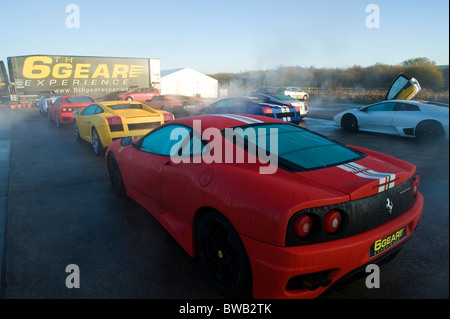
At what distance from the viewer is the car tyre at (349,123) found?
28.1 feet

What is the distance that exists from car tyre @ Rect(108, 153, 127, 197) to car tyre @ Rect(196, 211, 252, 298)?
1840 millimetres

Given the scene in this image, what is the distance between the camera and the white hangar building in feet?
104

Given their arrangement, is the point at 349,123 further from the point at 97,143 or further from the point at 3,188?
the point at 3,188

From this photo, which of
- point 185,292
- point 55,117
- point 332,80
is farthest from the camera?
point 332,80

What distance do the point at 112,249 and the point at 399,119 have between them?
23.5 ft

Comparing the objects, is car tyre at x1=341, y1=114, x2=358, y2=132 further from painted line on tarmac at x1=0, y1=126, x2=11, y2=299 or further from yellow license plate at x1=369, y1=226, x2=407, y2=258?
painted line on tarmac at x1=0, y1=126, x2=11, y2=299

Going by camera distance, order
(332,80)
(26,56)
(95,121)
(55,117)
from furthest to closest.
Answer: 1. (332,80)
2. (26,56)
3. (55,117)
4. (95,121)

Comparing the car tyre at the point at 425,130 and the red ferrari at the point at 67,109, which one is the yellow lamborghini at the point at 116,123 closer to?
the red ferrari at the point at 67,109

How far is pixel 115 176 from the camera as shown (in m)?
3.99

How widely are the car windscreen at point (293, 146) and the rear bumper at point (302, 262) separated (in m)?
0.58

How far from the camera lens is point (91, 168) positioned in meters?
5.38

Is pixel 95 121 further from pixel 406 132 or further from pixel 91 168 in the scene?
pixel 406 132

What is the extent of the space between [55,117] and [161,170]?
10.2 metres
